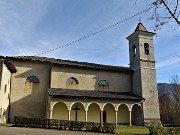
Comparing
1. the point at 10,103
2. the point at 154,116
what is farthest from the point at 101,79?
the point at 10,103

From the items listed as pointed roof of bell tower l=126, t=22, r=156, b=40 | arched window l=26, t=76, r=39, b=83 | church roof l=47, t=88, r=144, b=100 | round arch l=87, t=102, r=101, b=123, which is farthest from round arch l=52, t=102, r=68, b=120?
pointed roof of bell tower l=126, t=22, r=156, b=40

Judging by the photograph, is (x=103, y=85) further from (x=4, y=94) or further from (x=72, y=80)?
(x=4, y=94)

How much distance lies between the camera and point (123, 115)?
34.9m

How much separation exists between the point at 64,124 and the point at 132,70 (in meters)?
19.0

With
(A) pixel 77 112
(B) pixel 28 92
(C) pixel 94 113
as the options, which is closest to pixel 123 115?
(C) pixel 94 113

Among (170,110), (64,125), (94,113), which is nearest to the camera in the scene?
(64,125)

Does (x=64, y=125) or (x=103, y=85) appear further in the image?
(x=103, y=85)

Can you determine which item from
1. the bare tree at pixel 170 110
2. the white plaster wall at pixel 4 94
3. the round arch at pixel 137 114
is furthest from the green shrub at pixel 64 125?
the bare tree at pixel 170 110

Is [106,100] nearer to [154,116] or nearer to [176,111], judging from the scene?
[154,116]

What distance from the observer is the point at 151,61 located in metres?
36.3

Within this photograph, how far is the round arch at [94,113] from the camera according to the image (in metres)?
33.2

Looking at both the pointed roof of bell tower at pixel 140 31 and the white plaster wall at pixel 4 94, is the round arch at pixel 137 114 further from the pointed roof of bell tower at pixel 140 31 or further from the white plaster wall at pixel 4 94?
the white plaster wall at pixel 4 94

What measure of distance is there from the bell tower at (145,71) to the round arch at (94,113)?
263 inches

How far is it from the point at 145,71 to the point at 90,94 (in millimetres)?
9690
